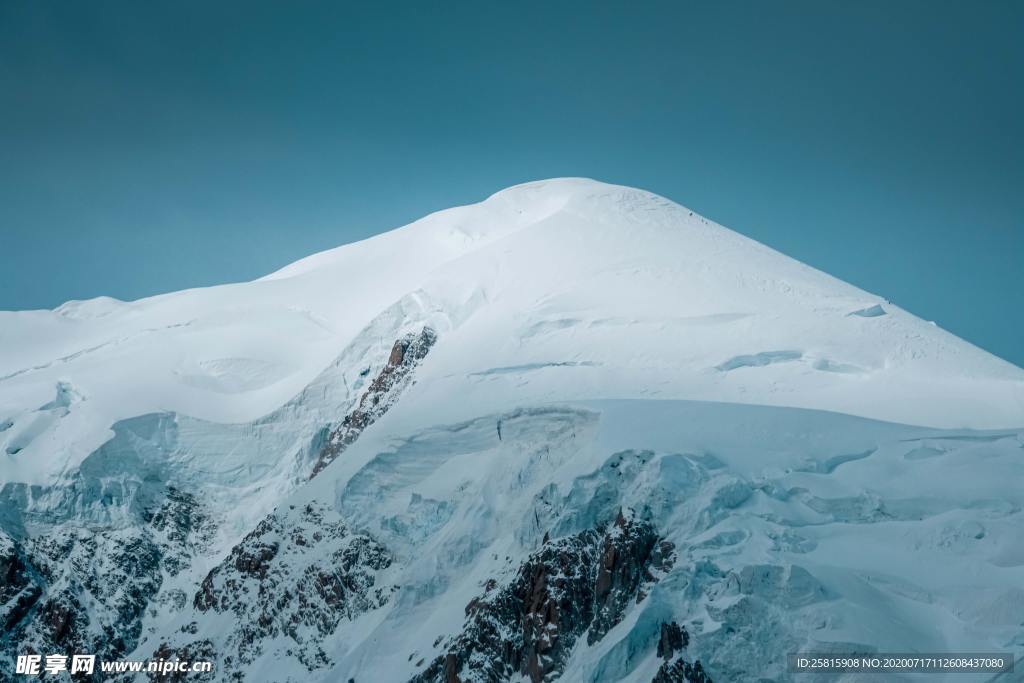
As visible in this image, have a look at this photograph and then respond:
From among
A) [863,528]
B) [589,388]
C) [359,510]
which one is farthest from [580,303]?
[863,528]

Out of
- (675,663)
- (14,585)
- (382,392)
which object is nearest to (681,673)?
(675,663)

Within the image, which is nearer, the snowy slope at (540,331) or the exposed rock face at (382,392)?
the snowy slope at (540,331)

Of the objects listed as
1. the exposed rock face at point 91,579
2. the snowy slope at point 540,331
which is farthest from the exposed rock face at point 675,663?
the exposed rock face at point 91,579

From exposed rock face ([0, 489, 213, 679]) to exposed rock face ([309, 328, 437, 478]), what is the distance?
37.5ft

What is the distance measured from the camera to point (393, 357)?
81.3m

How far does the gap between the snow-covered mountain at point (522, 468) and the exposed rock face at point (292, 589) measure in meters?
0.20

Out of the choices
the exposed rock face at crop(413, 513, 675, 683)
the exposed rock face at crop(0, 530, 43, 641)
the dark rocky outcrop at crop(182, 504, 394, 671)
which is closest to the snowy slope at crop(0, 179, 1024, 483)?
the exposed rock face at crop(0, 530, 43, 641)

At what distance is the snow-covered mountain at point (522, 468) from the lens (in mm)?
46531

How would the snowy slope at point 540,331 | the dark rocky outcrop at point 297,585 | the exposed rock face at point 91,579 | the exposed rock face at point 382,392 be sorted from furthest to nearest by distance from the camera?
1. the exposed rock face at point 382,392
2. the exposed rock face at point 91,579
3. the snowy slope at point 540,331
4. the dark rocky outcrop at point 297,585

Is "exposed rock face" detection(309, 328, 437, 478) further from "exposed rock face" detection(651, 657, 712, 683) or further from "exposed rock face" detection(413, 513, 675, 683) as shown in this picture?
"exposed rock face" detection(651, 657, 712, 683)

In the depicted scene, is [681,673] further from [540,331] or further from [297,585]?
[540,331]

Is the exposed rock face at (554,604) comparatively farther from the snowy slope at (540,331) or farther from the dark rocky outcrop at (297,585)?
the snowy slope at (540,331)

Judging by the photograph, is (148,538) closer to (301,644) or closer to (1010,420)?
(301,644)

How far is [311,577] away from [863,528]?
113ft
